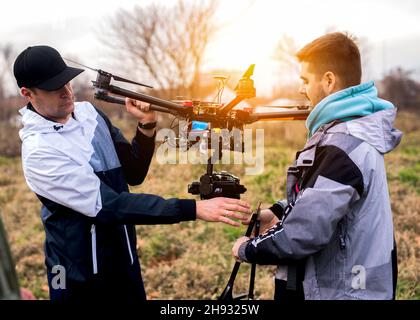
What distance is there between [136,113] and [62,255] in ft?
3.22

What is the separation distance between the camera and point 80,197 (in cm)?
254

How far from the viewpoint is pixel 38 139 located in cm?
263

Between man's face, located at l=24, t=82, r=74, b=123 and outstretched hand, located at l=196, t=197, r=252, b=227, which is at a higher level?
man's face, located at l=24, t=82, r=74, b=123

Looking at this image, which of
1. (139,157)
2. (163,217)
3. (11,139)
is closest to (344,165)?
(163,217)

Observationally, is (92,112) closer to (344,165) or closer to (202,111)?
(202,111)

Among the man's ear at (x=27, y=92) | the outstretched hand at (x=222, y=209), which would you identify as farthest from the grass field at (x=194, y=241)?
the man's ear at (x=27, y=92)

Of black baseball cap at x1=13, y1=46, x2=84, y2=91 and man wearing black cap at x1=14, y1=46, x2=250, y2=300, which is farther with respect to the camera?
black baseball cap at x1=13, y1=46, x2=84, y2=91

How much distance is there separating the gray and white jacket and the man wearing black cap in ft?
1.22

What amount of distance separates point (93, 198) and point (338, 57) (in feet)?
4.80

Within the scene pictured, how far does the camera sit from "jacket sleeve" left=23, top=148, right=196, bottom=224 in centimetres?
254

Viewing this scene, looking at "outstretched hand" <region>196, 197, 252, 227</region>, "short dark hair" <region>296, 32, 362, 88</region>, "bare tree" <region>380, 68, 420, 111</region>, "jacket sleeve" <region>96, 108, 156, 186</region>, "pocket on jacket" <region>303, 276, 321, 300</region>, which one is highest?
"bare tree" <region>380, 68, 420, 111</region>

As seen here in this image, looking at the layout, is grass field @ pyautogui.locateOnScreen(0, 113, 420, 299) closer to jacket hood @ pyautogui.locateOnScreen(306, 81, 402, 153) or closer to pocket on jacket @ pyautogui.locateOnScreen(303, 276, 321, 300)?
pocket on jacket @ pyautogui.locateOnScreen(303, 276, 321, 300)

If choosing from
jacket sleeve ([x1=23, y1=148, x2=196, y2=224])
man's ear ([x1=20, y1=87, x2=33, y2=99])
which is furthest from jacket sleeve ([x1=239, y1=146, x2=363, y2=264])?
man's ear ([x1=20, y1=87, x2=33, y2=99])

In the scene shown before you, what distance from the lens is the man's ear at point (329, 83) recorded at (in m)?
2.31
